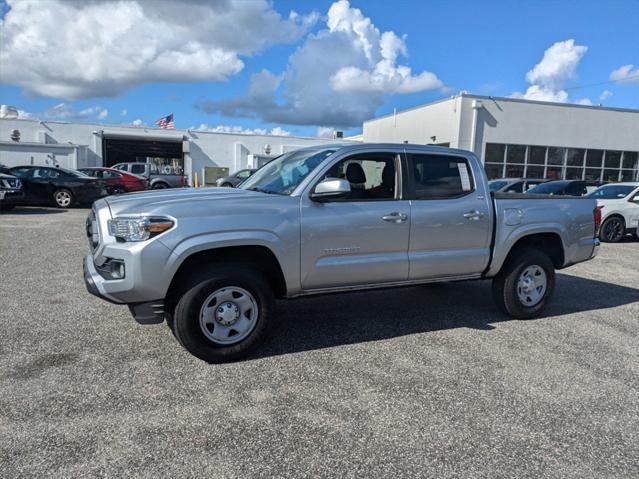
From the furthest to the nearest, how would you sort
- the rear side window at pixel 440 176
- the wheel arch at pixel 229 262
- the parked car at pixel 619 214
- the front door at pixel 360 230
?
the parked car at pixel 619 214
the rear side window at pixel 440 176
the front door at pixel 360 230
the wheel arch at pixel 229 262

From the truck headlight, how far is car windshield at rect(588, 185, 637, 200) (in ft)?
39.5

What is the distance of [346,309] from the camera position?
565 centimetres

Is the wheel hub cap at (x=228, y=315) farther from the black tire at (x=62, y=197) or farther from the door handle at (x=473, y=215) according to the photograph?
the black tire at (x=62, y=197)

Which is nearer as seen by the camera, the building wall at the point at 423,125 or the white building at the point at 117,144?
the building wall at the point at 423,125

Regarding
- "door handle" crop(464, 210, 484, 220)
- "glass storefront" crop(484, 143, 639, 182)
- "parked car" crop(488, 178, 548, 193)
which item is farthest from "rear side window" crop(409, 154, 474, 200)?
"glass storefront" crop(484, 143, 639, 182)

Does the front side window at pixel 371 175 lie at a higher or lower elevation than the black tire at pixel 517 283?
higher

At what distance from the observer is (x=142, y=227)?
3.68 meters

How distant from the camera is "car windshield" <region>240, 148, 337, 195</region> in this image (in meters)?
→ 4.52

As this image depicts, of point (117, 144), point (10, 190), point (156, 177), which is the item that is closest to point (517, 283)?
point (10, 190)

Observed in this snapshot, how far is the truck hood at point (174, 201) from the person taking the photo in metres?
3.78

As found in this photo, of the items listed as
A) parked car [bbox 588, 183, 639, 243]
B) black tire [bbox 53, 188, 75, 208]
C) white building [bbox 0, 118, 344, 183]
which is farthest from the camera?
white building [bbox 0, 118, 344, 183]

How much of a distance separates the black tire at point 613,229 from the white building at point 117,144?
21911mm

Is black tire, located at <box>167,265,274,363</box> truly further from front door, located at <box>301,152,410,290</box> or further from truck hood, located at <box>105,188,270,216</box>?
truck hood, located at <box>105,188,270,216</box>

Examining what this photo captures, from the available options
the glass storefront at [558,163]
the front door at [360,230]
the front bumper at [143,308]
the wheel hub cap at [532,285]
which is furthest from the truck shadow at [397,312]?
the glass storefront at [558,163]
